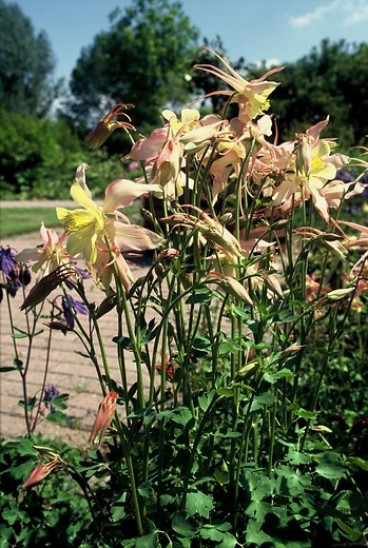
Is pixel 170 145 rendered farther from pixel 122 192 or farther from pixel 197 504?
pixel 197 504

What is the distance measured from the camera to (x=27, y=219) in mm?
10469

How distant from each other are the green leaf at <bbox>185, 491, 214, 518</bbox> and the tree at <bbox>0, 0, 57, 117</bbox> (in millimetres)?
54521

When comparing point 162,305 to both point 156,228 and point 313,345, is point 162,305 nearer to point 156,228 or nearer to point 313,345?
point 156,228

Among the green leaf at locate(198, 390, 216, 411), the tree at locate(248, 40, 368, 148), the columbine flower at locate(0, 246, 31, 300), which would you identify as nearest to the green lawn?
the columbine flower at locate(0, 246, 31, 300)

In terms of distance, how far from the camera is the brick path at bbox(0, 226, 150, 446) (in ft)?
9.62

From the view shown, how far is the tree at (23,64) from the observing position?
53.9m

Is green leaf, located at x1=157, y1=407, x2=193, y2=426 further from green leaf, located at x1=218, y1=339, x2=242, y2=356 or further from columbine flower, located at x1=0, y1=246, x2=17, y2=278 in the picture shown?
columbine flower, located at x1=0, y1=246, x2=17, y2=278

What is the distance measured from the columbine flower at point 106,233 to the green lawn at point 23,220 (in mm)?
7763

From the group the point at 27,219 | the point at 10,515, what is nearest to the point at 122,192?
the point at 10,515

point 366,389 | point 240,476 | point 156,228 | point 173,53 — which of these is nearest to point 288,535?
point 240,476

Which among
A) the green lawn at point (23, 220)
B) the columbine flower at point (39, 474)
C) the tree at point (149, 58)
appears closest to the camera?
the columbine flower at point (39, 474)

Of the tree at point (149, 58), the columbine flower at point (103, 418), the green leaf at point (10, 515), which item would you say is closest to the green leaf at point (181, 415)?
the columbine flower at point (103, 418)

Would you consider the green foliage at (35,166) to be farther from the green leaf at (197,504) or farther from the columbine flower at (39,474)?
the green leaf at (197,504)

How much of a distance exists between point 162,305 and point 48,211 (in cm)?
1124
